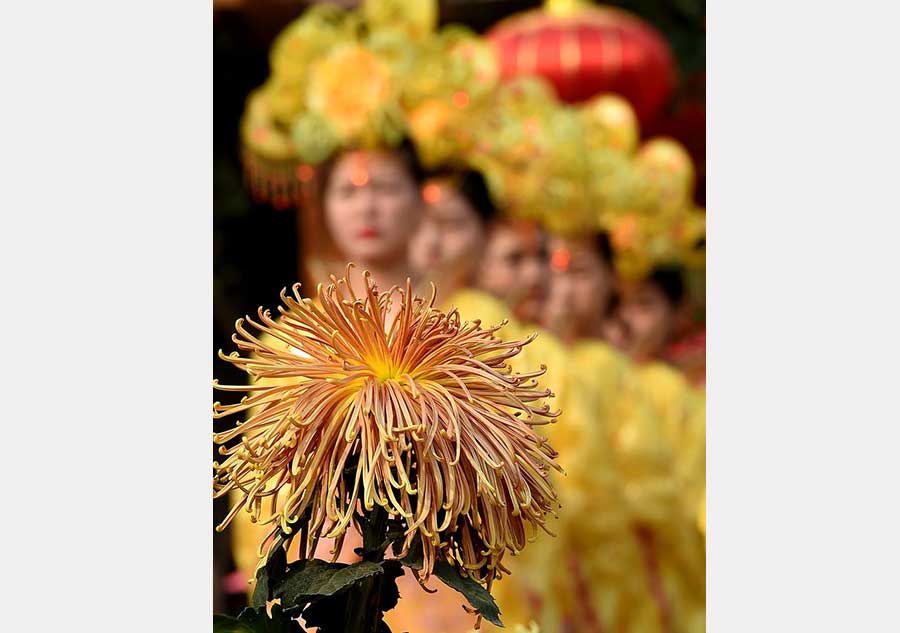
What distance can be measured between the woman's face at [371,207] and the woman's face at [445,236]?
0.18 ft

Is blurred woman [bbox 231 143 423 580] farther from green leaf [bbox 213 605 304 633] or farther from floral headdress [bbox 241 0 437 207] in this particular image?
green leaf [bbox 213 605 304 633]

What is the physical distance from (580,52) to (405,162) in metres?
1.33

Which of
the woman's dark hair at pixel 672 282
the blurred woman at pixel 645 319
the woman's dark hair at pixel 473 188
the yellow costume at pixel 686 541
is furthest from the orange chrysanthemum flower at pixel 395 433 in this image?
the woman's dark hair at pixel 672 282

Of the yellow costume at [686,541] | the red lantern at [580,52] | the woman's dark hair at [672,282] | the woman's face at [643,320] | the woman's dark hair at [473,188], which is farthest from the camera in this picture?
the woman's dark hair at [672,282]

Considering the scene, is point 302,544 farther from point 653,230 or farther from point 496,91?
point 653,230

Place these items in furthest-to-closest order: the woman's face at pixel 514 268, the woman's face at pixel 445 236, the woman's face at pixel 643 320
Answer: the woman's face at pixel 643 320
the woman's face at pixel 514 268
the woman's face at pixel 445 236

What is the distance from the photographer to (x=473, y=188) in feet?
8.20

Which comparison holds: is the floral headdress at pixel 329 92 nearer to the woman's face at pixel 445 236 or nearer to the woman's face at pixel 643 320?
the woman's face at pixel 445 236

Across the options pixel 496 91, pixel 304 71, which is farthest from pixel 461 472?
pixel 496 91

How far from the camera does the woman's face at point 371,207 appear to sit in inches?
84.4

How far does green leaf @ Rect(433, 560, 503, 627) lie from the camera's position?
72 cm

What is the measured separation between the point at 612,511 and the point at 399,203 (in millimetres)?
904

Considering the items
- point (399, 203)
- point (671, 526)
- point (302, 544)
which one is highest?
point (399, 203)

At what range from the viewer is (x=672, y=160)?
3.43 meters
